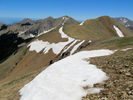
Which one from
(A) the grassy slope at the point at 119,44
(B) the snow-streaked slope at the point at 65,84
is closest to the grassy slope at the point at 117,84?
(B) the snow-streaked slope at the point at 65,84

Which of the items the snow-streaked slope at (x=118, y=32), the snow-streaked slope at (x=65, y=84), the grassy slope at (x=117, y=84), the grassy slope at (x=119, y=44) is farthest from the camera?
the snow-streaked slope at (x=118, y=32)

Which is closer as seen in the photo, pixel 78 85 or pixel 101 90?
pixel 101 90

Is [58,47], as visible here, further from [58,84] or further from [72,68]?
[58,84]

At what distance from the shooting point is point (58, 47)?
66.6m

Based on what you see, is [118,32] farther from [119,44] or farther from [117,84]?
[117,84]

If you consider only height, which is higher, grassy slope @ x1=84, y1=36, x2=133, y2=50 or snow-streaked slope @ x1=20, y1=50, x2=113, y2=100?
grassy slope @ x1=84, y1=36, x2=133, y2=50

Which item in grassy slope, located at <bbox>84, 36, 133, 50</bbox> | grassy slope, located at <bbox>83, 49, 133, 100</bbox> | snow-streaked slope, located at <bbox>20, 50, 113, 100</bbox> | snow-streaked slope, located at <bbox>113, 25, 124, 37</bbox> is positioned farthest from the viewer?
snow-streaked slope, located at <bbox>113, 25, 124, 37</bbox>

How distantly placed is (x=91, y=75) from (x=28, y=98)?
736cm

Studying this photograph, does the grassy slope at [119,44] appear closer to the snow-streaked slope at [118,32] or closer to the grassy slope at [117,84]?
the grassy slope at [117,84]

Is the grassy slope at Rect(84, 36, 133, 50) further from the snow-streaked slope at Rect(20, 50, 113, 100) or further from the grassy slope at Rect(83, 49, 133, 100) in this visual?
the snow-streaked slope at Rect(20, 50, 113, 100)

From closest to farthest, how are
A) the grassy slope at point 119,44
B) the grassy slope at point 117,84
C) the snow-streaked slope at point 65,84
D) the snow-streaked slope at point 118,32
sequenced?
the grassy slope at point 117,84
the snow-streaked slope at point 65,84
the grassy slope at point 119,44
the snow-streaked slope at point 118,32

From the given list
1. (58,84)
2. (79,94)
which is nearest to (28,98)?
(58,84)

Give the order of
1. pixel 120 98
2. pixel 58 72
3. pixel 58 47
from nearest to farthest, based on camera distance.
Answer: pixel 120 98 < pixel 58 72 < pixel 58 47

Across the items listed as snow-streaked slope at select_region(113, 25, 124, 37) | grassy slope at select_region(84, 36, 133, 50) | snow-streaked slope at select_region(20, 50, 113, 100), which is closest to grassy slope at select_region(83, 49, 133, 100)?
snow-streaked slope at select_region(20, 50, 113, 100)
